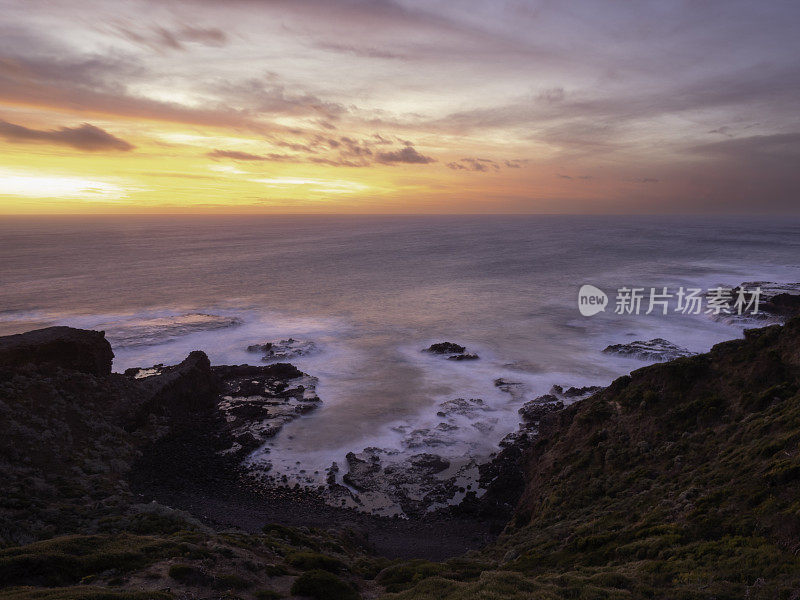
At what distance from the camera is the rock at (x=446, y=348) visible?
2451 inches

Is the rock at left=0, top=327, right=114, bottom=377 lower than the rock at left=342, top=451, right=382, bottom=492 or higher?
higher

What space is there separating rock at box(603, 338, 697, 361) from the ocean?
1.55 metres

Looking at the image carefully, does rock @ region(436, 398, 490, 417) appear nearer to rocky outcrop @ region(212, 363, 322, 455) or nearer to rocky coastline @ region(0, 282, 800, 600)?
rocky coastline @ region(0, 282, 800, 600)

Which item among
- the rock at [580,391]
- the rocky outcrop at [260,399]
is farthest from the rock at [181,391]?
the rock at [580,391]

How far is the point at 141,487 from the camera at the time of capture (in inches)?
1247

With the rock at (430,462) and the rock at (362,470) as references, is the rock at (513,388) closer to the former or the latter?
the rock at (430,462)

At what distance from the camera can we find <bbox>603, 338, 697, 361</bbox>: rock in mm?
58188

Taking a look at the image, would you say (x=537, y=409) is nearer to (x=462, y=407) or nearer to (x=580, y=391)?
(x=580, y=391)

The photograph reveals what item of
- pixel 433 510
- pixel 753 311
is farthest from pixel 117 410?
pixel 753 311

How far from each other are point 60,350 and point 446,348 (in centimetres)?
4416

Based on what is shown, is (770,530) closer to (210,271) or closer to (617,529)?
(617,529)

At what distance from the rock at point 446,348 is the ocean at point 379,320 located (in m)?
2.21

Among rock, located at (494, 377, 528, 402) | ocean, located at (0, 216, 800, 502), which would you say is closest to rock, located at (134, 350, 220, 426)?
ocean, located at (0, 216, 800, 502)

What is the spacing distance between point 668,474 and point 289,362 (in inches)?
1855
